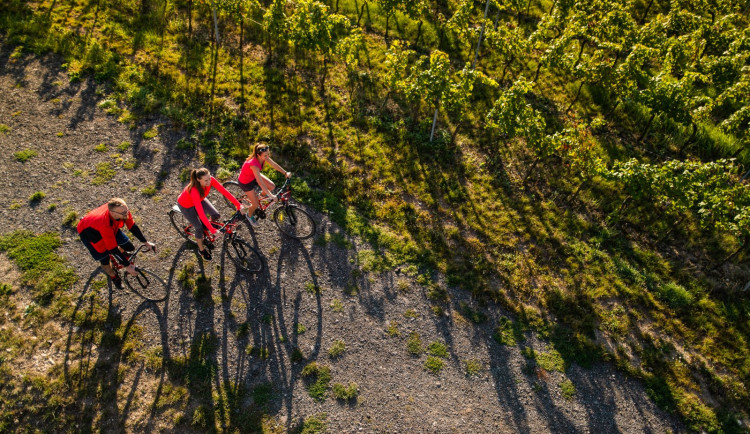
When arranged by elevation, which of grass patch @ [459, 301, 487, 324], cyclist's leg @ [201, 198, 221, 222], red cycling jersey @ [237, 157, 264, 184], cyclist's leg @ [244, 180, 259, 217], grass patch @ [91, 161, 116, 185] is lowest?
grass patch @ [91, 161, 116, 185]

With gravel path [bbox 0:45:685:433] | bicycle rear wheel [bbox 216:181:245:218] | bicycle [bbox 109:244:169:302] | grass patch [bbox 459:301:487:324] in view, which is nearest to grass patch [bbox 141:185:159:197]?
gravel path [bbox 0:45:685:433]

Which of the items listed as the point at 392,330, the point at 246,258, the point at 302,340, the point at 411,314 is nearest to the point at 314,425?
the point at 302,340

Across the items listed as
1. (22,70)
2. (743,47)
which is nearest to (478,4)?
(743,47)

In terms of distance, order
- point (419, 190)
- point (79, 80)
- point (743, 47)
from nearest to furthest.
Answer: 1. point (419, 190)
2. point (79, 80)
3. point (743, 47)

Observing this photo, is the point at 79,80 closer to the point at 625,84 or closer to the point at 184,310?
the point at 184,310

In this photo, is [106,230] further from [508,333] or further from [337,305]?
[508,333]

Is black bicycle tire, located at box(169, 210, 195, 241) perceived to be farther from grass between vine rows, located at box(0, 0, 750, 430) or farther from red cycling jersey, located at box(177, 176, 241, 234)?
red cycling jersey, located at box(177, 176, 241, 234)

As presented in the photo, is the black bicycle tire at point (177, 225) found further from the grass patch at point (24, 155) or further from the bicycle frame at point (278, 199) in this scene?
the grass patch at point (24, 155)
